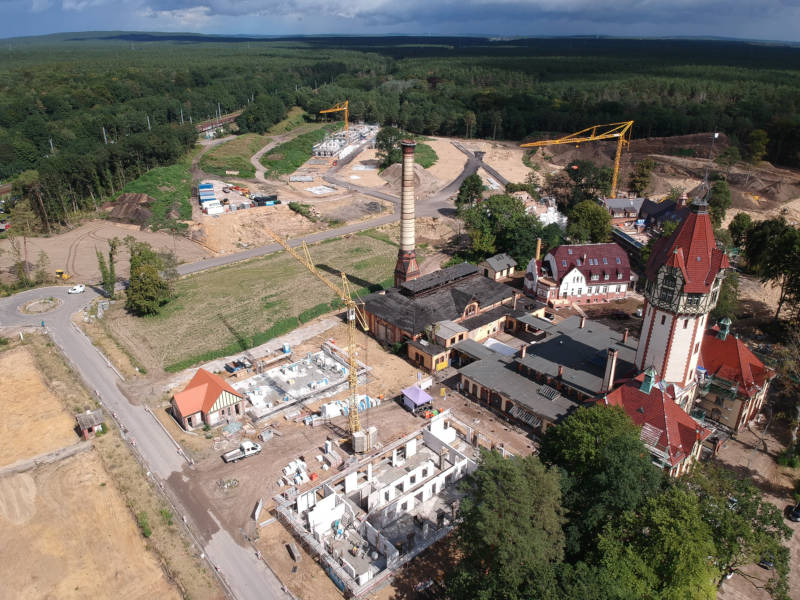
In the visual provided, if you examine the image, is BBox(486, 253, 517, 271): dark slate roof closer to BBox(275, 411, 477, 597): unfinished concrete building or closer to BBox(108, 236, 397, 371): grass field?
BBox(108, 236, 397, 371): grass field

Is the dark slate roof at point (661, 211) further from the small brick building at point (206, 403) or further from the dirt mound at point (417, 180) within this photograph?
the small brick building at point (206, 403)

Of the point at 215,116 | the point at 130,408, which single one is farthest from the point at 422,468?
the point at 215,116

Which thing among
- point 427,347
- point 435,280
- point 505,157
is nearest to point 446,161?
point 505,157

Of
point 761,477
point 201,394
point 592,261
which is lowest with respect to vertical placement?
point 761,477

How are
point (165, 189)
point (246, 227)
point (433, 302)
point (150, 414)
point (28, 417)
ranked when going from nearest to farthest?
point (28, 417) → point (150, 414) → point (433, 302) → point (246, 227) → point (165, 189)

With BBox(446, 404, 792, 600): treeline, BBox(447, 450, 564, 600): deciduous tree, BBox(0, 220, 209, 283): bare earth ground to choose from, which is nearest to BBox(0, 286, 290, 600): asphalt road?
BBox(0, 220, 209, 283): bare earth ground

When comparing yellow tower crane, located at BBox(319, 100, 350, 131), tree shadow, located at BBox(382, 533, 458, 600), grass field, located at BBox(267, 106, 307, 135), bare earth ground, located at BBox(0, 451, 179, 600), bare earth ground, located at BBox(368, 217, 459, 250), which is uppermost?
yellow tower crane, located at BBox(319, 100, 350, 131)

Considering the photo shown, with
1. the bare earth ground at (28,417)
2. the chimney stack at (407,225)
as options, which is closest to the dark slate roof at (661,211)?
the chimney stack at (407,225)

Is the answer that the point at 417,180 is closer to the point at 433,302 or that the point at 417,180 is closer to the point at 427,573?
the point at 433,302
